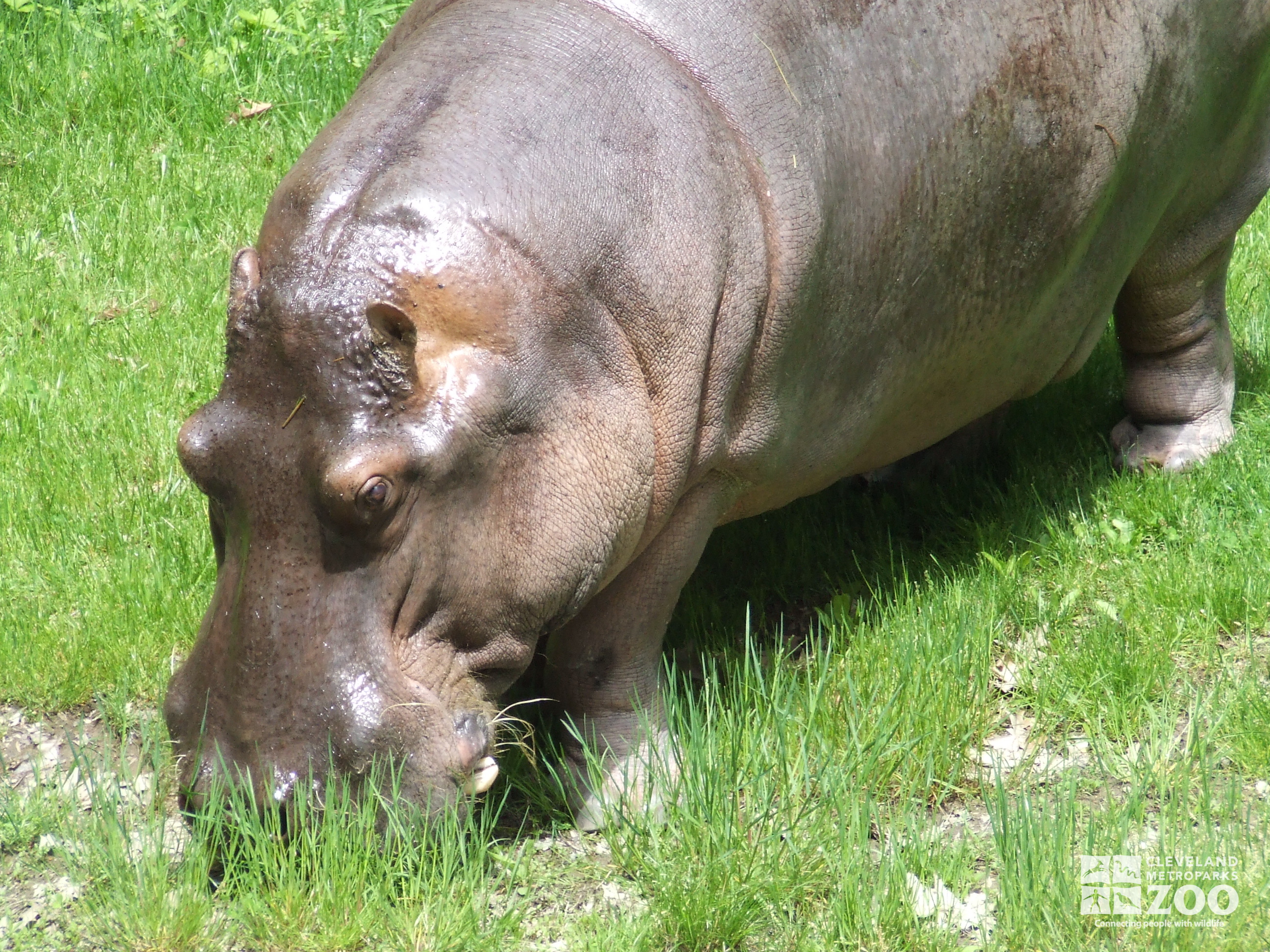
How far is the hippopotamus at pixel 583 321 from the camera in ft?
8.75

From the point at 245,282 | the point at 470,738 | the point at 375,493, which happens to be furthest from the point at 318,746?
the point at 245,282

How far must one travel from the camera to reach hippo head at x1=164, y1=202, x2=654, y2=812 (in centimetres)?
263

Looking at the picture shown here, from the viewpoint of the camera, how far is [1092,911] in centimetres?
282

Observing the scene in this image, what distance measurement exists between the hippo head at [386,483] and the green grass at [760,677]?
192 millimetres

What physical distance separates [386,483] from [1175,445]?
2.88 metres

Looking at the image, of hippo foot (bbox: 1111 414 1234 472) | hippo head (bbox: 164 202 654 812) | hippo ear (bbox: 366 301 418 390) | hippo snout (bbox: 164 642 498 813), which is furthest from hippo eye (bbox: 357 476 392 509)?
hippo foot (bbox: 1111 414 1234 472)

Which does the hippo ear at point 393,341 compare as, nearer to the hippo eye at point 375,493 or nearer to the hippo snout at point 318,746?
the hippo eye at point 375,493

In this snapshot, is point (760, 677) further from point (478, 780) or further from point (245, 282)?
point (245, 282)

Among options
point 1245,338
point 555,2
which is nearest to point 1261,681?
point 1245,338

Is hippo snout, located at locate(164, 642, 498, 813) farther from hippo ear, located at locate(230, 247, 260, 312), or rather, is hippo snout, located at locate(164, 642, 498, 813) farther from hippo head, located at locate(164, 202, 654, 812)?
hippo ear, located at locate(230, 247, 260, 312)

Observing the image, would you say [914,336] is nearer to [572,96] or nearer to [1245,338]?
[572,96]

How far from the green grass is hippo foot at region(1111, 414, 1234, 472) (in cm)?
8

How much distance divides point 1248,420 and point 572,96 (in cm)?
282

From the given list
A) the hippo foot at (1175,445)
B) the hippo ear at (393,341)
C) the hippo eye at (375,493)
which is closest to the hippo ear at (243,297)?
the hippo ear at (393,341)
